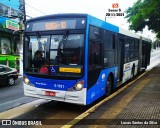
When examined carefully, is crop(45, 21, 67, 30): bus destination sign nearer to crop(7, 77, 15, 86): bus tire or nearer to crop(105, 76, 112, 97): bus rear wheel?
crop(105, 76, 112, 97): bus rear wheel

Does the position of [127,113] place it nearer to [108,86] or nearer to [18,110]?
[108,86]

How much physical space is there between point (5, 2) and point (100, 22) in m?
22.0

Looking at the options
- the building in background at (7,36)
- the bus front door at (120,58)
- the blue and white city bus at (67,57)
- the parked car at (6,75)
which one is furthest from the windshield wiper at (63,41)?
the building in background at (7,36)

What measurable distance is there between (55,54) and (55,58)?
0.12 meters

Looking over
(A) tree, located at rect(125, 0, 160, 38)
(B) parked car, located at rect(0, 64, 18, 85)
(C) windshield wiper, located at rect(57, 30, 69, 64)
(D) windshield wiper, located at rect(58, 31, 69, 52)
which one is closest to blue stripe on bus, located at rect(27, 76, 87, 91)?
(C) windshield wiper, located at rect(57, 30, 69, 64)

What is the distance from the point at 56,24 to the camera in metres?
7.48

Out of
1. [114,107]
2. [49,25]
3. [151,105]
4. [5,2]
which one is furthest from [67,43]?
[5,2]

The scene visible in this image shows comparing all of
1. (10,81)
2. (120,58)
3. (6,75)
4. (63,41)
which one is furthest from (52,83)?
(10,81)

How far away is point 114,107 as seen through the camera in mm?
7148

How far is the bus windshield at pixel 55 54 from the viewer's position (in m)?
7.09

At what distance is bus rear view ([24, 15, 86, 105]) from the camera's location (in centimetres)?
709

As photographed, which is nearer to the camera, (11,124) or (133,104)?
(11,124)

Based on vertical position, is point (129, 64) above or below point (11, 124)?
above

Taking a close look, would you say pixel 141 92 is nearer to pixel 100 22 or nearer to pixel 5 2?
pixel 100 22
